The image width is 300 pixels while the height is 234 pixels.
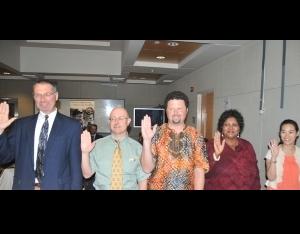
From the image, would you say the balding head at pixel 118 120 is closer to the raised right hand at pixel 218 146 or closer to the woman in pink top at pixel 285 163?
the raised right hand at pixel 218 146

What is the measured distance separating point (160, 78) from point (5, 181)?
470cm

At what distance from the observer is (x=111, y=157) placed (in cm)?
196

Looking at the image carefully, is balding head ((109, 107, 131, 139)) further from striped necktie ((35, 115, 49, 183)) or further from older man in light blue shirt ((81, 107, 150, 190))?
striped necktie ((35, 115, 49, 183))

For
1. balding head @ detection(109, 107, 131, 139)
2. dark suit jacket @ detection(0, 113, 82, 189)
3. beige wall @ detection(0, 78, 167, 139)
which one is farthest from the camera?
beige wall @ detection(0, 78, 167, 139)

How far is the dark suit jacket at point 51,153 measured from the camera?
74.2 inches

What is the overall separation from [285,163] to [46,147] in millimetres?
1802

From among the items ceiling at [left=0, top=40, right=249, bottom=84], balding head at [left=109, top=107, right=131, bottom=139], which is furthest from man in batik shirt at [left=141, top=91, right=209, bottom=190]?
ceiling at [left=0, top=40, right=249, bottom=84]

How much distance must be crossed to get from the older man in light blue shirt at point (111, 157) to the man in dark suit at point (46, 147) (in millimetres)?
65

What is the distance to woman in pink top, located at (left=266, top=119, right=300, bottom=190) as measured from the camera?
231 cm

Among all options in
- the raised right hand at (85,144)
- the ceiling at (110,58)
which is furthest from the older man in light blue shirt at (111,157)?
the ceiling at (110,58)

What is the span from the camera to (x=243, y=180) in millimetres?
2207

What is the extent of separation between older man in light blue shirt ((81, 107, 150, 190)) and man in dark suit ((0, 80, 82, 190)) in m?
0.07

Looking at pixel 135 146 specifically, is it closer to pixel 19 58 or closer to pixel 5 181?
pixel 5 181

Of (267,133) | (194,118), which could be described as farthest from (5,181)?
(194,118)
